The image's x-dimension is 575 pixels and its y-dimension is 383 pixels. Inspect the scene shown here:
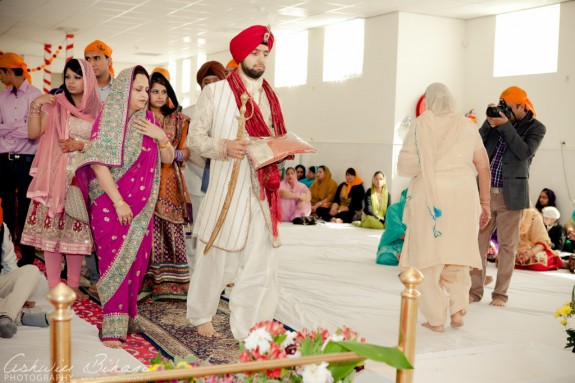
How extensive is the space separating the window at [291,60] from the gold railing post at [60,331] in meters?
11.8

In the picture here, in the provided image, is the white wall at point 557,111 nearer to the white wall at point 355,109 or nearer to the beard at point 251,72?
the white wall at point 355,109

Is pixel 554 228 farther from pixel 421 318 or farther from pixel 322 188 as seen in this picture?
pixel 421 318

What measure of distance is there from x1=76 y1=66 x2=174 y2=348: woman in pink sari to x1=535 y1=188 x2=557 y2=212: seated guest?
6550 mm

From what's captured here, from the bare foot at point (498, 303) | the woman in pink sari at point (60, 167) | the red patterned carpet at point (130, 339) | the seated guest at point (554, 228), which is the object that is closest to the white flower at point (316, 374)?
the red patterned carpet at point (130, 339)

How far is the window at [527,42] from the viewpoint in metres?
9.39

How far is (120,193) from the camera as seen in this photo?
354cm

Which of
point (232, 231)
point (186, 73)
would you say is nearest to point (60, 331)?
point (232, 231)

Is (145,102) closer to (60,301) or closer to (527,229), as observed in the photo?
(60,301)

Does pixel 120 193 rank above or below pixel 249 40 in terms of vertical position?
below

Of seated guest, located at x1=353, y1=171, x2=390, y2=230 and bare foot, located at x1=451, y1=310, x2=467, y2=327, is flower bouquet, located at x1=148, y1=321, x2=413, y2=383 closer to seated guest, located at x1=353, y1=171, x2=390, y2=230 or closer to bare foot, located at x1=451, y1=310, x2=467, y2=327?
bare foot, located at x1=451, y1=310, x2=467, y2=327

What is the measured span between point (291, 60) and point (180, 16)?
237 cm

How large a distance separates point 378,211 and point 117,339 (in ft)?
22.9

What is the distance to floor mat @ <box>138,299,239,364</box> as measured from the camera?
3432 mm

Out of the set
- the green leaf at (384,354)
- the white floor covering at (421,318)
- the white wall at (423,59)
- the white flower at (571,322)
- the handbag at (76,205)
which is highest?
the white wall at (423,59)
